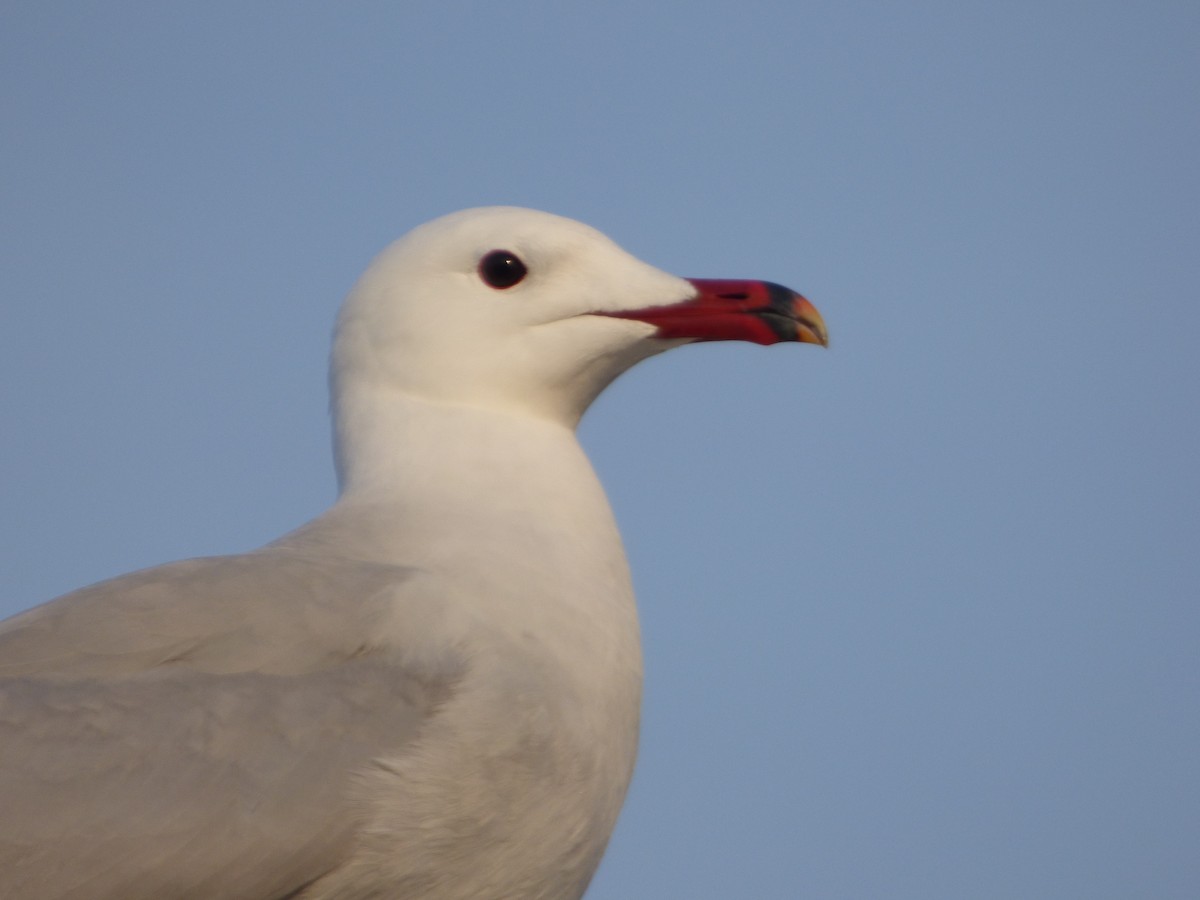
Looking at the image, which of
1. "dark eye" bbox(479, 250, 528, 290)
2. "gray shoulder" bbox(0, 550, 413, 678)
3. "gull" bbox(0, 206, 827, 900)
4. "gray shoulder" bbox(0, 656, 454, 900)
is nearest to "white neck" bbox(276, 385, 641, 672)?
"gull" bbox(0, 206, 827, 900)

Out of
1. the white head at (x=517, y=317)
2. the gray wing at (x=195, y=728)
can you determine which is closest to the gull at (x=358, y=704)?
the gray wing at (x=195, y=728)

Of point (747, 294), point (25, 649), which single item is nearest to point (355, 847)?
point (25, 649)

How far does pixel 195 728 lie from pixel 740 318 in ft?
5.63

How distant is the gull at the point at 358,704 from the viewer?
2.86m

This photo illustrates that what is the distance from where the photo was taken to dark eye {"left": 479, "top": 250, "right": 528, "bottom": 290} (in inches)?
158

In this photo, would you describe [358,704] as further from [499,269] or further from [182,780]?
[499,269]

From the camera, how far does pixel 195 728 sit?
2.94 metres

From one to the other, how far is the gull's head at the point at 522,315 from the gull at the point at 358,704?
6.4 inches

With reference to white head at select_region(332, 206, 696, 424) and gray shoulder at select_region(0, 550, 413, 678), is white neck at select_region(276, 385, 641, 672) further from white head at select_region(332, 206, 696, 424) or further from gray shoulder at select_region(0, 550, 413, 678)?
gray shoulder at select_region(0, 550, 413, 678)

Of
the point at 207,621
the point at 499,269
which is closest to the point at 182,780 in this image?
the point at 207,621

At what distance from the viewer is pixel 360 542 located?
11.4 ft

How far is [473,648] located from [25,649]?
0.82 m

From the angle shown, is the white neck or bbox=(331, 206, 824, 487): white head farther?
bbox=(331, 206, 824, 487): white head

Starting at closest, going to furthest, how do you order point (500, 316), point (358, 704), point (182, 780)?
1. point (182, 780)
2. point (358, 704)
3. point (500, 316)
